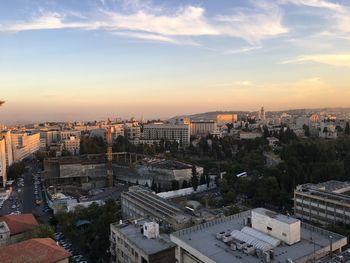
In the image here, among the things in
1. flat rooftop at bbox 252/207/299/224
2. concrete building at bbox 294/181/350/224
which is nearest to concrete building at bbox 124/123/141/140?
concrete building at bbox 294/181/350/224

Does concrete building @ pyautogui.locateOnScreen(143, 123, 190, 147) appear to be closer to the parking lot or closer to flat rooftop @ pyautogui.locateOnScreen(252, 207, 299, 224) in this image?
the parking lot

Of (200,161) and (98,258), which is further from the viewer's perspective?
(200,161)

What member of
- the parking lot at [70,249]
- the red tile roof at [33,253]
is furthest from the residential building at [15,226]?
the red tile roof at [33,253]

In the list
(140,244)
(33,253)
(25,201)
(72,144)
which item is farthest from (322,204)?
(72,144)

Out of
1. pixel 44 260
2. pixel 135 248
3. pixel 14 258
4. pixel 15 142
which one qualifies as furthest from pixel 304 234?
pixel 15 142

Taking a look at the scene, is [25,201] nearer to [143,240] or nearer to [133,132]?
[143,240]

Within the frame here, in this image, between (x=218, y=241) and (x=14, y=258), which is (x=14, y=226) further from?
(x=218, y=241)
